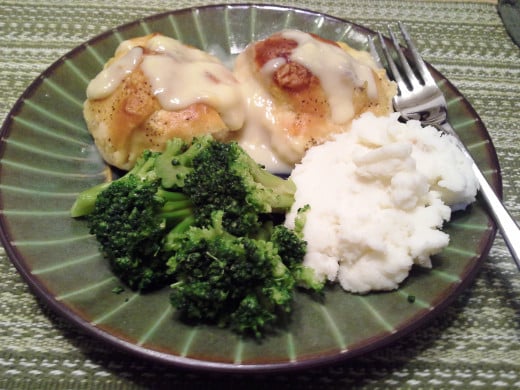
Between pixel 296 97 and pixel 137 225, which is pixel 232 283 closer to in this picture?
pixel 137 225

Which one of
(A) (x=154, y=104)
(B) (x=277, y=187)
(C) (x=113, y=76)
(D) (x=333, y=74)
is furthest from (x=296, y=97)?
(C) (x=113, y=76)

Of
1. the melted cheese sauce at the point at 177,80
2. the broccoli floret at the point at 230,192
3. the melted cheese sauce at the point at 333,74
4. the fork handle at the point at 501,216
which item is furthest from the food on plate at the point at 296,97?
the fork handle at the point at 501,216

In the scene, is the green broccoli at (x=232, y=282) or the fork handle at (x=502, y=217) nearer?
the green broccoli at (x=232, y=282)

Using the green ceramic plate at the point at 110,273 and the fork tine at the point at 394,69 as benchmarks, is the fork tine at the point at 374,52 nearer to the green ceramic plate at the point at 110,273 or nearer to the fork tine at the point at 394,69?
the fork tine at the point at 394,69

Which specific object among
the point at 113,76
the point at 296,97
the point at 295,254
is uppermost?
the point at 113,76

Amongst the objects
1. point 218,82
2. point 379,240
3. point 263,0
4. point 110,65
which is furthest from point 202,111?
point 263,0

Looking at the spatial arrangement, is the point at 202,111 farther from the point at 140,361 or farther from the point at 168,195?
the point at 140,361
